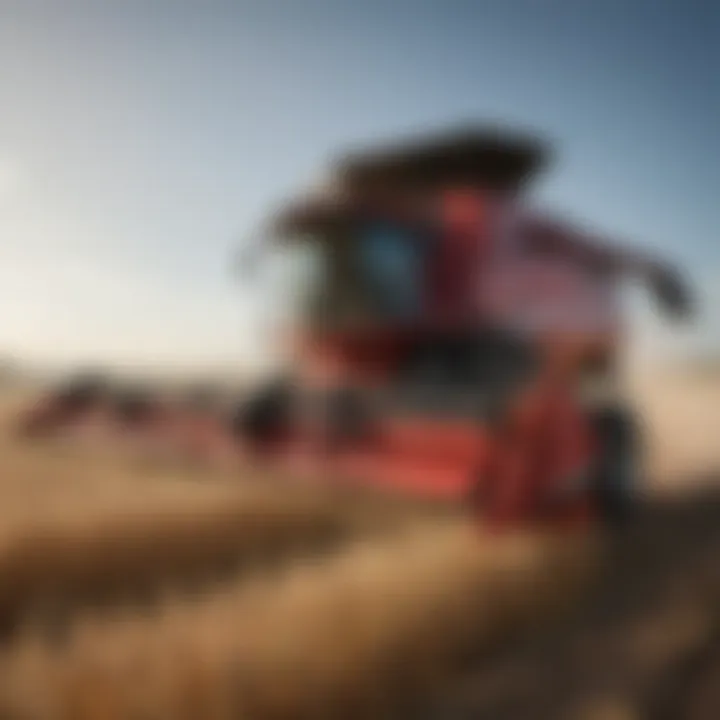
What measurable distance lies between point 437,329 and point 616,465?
25 centimetres

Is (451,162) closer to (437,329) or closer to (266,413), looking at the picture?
(437,329)

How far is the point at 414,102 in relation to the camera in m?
0.90

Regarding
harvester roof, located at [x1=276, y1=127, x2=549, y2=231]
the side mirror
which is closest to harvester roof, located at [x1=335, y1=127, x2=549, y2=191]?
harvester roof, located at [x1=276, y1=127, x2=549, y2=231]

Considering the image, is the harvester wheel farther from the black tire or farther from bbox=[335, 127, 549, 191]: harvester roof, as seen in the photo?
the black tire

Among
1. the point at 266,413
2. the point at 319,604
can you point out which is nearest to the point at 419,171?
the point at 266,413

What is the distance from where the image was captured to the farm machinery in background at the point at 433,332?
32.6 inches

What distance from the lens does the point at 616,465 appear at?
92cm

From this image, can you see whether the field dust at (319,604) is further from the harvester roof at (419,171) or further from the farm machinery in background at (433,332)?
the harvester roof at (419,171)

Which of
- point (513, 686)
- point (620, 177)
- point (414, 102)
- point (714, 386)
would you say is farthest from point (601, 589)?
point (414, 102)

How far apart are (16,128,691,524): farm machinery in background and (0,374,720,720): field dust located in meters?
0.05

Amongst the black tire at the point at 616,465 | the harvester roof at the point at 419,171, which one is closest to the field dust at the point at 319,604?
the black tire at the point at 616,465

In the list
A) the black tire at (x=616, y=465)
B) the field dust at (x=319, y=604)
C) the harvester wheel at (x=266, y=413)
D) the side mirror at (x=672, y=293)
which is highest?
the side mirror at (x=672, y=293)

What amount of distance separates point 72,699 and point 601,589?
1.70 feet

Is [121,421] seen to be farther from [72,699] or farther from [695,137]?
[695,137]
